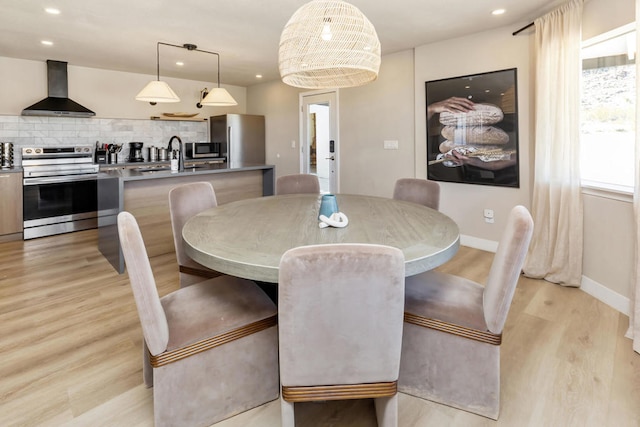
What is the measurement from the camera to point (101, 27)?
367 centimetres

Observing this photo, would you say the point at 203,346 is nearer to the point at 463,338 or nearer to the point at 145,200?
the point at 463,338

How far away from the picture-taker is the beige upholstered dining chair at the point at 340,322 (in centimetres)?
111

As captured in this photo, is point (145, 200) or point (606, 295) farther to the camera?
point (145, 200)

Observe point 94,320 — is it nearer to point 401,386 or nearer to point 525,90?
point 401,386

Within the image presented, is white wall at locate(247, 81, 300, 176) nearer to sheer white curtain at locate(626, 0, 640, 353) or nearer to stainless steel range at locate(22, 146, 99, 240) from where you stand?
stainless steel range at locate(22, 146, 99, 240)

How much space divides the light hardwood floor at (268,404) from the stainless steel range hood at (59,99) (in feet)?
8.93

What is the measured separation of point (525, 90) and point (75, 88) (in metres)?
5.88

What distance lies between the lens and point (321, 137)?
5891mm

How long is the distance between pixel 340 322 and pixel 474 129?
348 centimetres

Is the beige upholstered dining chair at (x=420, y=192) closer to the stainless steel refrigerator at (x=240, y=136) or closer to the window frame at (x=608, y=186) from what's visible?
the window frame at (x=608, y=186)

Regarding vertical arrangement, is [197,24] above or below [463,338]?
above

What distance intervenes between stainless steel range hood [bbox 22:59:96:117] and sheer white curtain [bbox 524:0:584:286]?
551 centimetres

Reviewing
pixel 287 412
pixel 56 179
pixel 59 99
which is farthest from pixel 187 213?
pixel 59 99

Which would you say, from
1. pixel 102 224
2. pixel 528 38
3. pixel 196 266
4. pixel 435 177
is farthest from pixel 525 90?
pixel 102 224
